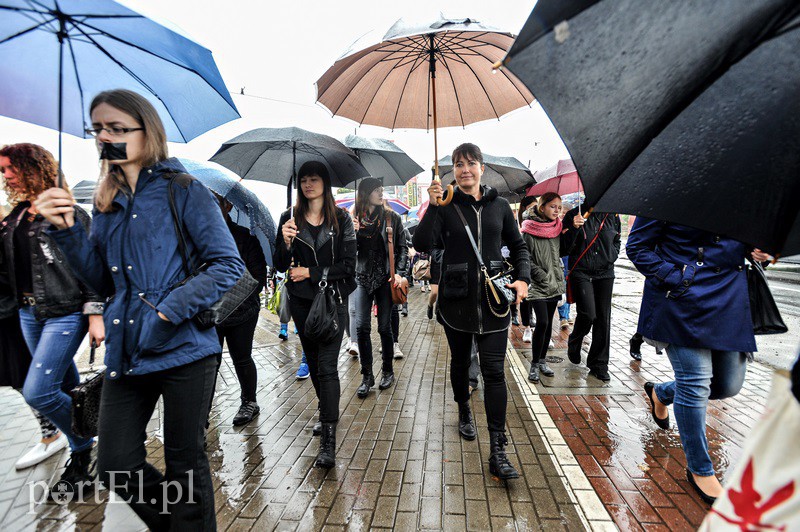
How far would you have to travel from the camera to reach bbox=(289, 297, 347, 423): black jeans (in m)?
3.14

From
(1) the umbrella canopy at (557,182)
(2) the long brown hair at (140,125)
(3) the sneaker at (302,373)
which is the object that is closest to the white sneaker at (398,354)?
(3) the sneaker at (302,373)

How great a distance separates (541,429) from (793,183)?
9.27 feet

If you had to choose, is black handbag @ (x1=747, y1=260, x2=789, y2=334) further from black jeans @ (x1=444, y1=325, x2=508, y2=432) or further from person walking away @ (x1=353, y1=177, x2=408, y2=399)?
person walking away @ (x1=353, y1=177, x2=408, y2=399)

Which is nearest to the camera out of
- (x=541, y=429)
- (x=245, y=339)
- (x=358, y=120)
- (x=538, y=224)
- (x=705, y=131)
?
(x=705, y=131)

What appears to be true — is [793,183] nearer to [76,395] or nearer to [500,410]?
[500,410]

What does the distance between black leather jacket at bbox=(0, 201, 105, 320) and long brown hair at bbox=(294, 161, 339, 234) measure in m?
1.47

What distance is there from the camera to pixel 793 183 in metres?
1.21

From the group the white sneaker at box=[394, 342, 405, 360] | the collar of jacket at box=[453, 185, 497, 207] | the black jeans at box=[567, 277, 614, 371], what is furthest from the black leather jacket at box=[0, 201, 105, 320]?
the black jeans at box=[567, 277, 614, 371]

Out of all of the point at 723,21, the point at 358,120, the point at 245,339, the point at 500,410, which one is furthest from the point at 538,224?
the point at 723,21

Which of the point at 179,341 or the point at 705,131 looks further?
the point at 179,341

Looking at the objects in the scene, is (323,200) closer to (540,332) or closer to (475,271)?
(475,271)

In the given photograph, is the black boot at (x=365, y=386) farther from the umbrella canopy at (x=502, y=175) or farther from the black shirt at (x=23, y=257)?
the umbrella canopy at (x=502, y=175)

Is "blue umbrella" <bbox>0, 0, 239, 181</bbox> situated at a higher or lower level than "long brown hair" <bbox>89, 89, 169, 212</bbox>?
higher

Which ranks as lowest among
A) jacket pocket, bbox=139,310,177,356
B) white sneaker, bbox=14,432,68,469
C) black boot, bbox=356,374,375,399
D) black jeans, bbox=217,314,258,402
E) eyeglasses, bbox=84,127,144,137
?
white sneaker, bbox=14,432,68,469
